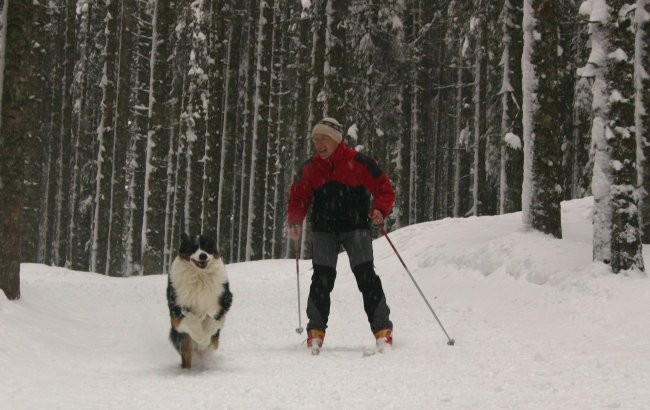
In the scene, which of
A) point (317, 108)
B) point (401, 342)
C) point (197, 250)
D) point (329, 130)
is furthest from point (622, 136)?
point (317, 108)

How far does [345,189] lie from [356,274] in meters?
0.92

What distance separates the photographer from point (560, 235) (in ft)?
36.9

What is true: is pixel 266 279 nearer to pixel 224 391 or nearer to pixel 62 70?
pixel 224 391

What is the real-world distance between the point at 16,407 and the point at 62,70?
28.6m

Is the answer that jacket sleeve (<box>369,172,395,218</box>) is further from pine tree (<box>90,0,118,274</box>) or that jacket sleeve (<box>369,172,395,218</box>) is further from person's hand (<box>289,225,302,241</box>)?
pine tree (<box>90,0,118,274</box>)

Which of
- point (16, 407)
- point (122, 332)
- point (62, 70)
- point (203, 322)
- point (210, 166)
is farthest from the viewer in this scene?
point (62, 70)

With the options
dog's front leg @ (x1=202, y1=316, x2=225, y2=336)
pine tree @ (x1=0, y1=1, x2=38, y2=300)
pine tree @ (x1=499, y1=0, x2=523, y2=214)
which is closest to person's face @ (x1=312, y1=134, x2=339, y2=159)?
dog's front leg @ (x1=202, y1=316, x2=225, y2=336)

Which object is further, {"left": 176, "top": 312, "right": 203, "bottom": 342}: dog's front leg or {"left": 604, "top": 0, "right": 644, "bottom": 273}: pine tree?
{"left": 604, "top": 0, "right": 644, "bottom": 273}: pine tree

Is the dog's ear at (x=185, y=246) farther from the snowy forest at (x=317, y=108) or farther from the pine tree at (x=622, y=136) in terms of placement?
the pine tree at (x=622, y=136)

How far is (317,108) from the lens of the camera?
56.0ft

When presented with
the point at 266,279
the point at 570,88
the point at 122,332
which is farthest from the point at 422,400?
the point at 570,88

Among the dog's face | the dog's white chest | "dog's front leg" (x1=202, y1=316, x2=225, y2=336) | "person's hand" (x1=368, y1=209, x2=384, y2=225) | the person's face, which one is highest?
the person's face

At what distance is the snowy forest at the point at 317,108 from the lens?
8750 millimetres

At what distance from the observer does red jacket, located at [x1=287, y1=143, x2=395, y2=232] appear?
6.96 metres
